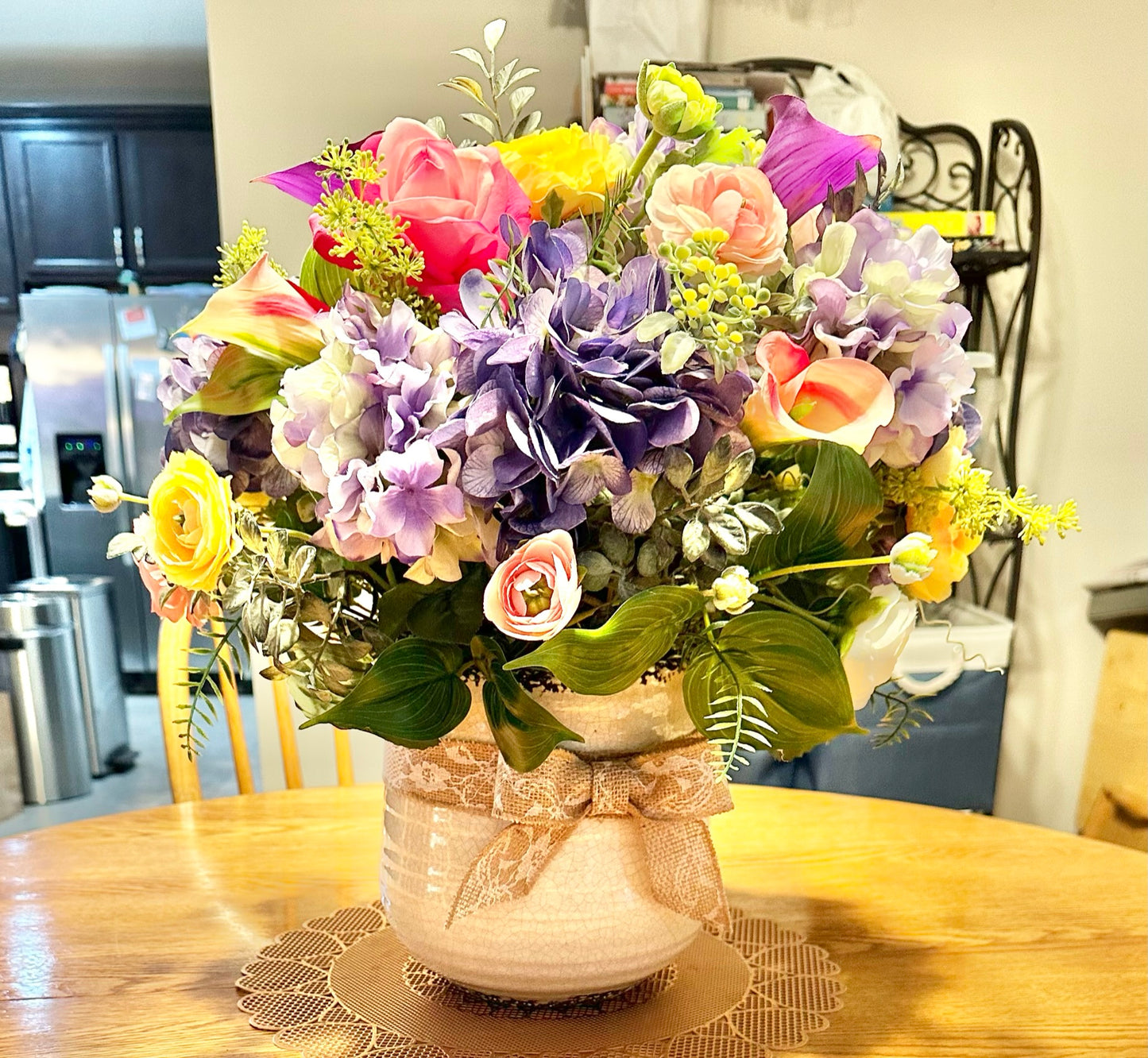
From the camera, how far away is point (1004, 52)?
7.59 ft

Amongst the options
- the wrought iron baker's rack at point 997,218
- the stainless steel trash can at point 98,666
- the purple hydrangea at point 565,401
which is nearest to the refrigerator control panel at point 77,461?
the stainless steel trash can at point 98,666

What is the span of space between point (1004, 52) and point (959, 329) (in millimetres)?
2147

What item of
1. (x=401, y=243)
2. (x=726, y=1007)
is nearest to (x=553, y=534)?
(x=401, y=243)

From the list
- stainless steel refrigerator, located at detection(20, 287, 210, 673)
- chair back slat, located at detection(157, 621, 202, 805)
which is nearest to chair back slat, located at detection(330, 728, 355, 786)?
chair back slat, located at detection(157, 621, 202, 805)

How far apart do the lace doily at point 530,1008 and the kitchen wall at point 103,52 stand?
389 cm

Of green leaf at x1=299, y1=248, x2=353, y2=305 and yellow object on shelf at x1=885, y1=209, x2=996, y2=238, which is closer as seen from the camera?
green leaf at x1=299, y1=248, x2=353, y2=305

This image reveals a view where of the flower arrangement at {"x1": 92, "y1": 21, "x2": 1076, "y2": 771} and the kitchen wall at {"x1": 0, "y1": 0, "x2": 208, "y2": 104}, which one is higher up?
the kitchen wall at {"x1": 0, "y1": 0, "x2": 208, "y2": 104}

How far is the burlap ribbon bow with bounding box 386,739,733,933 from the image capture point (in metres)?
0.60

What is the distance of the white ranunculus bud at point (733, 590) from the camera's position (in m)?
0.49

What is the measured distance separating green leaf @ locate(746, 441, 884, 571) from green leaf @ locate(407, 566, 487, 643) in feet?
0.52

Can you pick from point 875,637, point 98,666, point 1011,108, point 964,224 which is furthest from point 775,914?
point 98,666

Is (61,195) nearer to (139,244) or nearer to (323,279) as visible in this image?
(139,244)

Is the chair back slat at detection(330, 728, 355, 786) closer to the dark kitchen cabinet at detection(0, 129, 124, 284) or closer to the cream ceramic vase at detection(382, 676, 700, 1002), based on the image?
the cream ceramic vase at detection(382, 676, 700, 1002)

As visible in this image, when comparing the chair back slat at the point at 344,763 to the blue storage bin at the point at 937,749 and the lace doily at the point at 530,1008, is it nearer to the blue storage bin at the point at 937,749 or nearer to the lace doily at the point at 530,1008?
the lace doily at the point at 530,1008
